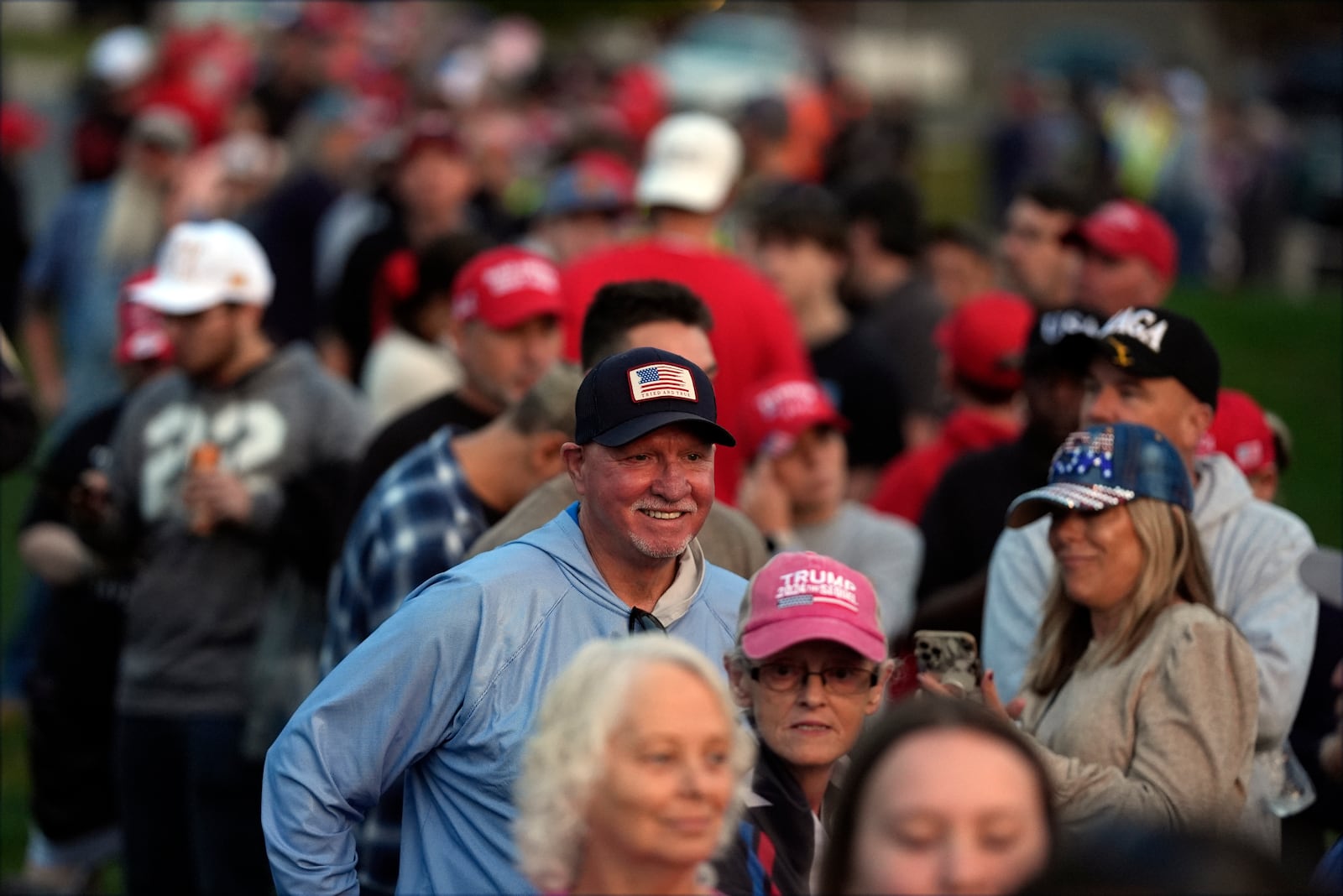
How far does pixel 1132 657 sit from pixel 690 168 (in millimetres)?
3978

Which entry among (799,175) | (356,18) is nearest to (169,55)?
(799,175)

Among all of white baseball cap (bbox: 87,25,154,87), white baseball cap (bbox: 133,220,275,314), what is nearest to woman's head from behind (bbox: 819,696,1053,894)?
white baseball cap (bbox: 133,220,275,314)

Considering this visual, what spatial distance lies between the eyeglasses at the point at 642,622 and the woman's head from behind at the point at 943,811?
107cm

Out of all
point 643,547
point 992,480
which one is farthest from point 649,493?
point 992,480

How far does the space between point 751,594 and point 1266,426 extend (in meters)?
2.61

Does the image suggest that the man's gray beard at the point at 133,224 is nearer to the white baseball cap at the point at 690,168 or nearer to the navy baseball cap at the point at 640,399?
the white baseball cap at the point at 690,168

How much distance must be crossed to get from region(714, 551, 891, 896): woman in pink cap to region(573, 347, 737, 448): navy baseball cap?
37 centimetres

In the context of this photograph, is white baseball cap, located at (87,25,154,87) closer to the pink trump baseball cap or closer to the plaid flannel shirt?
the plaid flannel shirt

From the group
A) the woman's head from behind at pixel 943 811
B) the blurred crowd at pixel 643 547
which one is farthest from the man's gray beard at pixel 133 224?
the woman's head from behind at pixel 943 811

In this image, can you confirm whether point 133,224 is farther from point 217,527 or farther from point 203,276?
point 217,527

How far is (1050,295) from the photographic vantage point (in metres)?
8.81

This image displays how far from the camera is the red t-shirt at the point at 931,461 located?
7.17 meters

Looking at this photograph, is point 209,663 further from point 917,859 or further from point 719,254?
point 917,859

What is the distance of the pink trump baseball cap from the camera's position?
3.89 meters
